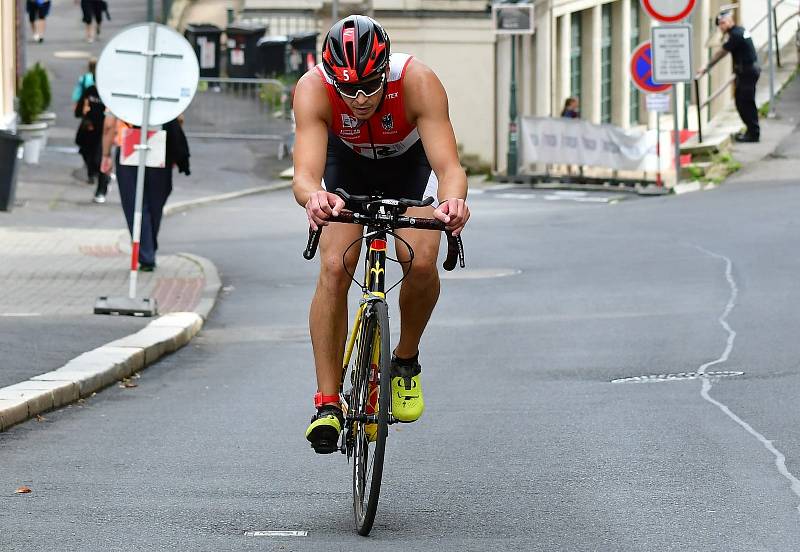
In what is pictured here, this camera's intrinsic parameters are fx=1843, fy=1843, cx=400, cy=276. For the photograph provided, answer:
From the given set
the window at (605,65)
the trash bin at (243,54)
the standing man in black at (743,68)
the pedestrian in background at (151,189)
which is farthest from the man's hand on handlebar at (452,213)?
the window at (605,65)

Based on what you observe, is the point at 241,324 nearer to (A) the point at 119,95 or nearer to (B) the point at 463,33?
(A) the point at 119,95

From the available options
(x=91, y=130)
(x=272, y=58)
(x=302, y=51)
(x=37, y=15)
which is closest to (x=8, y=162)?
(x=91, y=130)

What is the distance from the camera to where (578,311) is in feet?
47.6

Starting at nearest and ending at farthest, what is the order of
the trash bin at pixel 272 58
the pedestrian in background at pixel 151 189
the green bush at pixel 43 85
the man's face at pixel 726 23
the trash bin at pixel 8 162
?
the pedestrian in background at pixel 151 189
the trash bin at pixel 8 162
the man's face at pixel 726 23
the green bush at pixel 43 85
the trash bin at pixel 272 58

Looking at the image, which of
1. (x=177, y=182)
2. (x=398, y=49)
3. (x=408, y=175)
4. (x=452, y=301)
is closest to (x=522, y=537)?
(x=408, y=175)

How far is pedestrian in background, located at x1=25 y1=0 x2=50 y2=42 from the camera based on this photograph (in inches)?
1873

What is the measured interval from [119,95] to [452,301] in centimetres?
334

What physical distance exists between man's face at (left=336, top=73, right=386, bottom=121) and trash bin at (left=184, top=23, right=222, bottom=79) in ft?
128

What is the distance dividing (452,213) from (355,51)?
669mm

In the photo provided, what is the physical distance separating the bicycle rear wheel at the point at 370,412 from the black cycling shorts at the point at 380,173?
709mm

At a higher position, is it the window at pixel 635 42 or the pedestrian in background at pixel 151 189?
the window at pixel 635 42

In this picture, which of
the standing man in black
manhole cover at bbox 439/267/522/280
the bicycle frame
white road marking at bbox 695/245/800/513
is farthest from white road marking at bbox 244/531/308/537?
the standing man in black

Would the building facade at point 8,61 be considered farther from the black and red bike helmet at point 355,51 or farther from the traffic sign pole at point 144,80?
the black and red bike helmet at point 355,51

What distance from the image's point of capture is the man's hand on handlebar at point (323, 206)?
649 cm
